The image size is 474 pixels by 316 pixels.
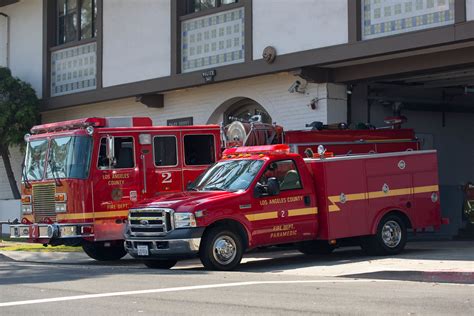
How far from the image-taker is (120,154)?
17094mm

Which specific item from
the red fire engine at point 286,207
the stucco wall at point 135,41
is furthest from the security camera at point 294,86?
the red fire engine at point 286,207

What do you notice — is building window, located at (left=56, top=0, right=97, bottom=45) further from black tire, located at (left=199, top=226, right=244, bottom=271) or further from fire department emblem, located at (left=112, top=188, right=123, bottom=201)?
black tire, located at (left=199, top=226, right=244, bottom=271)

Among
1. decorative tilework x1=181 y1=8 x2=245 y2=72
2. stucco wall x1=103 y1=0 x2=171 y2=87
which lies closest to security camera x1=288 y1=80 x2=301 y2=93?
decorative tilework x1=181 y1=8 x2=245 y2=72

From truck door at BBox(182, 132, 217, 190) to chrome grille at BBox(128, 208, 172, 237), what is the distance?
8.36ft

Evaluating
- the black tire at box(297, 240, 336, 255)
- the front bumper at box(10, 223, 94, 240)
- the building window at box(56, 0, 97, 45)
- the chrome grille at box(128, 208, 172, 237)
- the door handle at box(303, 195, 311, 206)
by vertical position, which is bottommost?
the black tire at box(297, 240, 336, 255)

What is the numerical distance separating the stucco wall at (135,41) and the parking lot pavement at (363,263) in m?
6.33

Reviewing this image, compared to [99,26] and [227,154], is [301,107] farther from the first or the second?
[99,26]

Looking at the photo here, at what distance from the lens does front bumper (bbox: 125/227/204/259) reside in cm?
1434

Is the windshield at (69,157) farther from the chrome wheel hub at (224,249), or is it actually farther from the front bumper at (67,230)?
the chrome wheel hub at (224,249)

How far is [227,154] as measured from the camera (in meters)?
16.5

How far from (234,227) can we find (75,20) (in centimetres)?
1519

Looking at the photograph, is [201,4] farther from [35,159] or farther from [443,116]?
[35,159]

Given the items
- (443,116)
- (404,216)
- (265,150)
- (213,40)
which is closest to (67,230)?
(265,150)

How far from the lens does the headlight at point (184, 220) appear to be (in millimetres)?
14312
